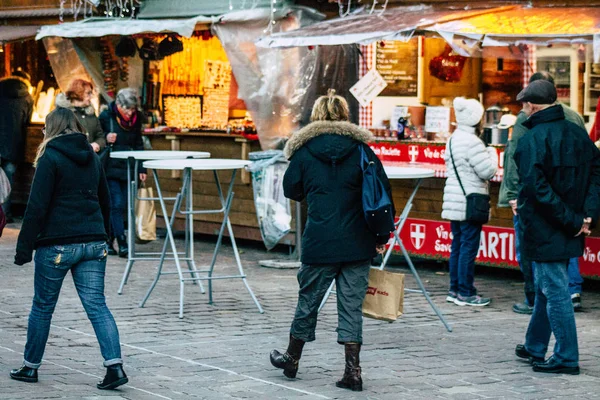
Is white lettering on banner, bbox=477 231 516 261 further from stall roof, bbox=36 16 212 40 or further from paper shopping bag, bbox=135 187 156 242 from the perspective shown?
stall roof, bbox=36 16 212 40

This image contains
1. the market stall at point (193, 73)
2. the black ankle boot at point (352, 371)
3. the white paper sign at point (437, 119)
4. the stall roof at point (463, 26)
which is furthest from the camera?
the market stall at point (193, 73)

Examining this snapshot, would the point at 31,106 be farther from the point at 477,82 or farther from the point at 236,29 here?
the point at 477,82

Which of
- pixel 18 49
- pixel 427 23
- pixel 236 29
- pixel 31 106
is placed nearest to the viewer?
pixel 427 23

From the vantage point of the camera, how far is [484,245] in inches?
462

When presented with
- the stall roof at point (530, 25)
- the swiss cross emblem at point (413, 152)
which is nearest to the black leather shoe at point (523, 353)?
the stall roof at point (530, 25)

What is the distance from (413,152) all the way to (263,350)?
15.7ft

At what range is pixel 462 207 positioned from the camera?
10062mm

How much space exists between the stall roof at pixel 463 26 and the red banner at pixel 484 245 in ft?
6.28

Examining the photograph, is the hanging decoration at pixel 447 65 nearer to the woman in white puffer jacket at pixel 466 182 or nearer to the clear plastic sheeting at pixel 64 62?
the woman in white puffer jacket at pixel 466 182

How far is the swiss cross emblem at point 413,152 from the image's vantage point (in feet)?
40.8

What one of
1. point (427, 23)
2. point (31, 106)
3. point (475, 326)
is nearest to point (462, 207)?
point (475, 326)

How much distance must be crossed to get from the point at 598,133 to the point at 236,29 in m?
4.55

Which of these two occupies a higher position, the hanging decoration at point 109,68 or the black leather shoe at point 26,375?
the hanging decoration at point 109,68

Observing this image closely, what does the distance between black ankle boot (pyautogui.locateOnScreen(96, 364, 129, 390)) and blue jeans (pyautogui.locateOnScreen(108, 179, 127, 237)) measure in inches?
237
